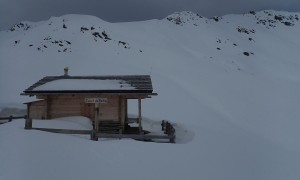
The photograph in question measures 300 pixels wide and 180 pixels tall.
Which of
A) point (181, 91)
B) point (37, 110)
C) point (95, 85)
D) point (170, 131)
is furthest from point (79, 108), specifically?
point (181, 91)

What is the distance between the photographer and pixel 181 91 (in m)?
39.0

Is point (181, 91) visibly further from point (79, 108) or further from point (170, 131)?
point (170, 131)

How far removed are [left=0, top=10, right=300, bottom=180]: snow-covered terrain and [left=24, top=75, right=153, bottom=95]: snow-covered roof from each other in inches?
138

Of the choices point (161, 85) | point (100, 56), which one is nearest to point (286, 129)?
point (161, 85)

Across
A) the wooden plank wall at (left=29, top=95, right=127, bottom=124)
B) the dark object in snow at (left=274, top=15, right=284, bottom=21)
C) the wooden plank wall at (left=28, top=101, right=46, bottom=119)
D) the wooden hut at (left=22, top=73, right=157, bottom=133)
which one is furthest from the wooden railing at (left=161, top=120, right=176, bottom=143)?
the dark object in snow at (left=274, top=15, right=284, bottom=21)

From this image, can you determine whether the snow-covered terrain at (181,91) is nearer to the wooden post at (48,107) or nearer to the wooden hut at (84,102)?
the wooden hut at (84,102)

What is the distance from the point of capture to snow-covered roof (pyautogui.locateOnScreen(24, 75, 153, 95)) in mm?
17375

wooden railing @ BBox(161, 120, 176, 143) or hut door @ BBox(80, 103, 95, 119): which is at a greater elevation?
hut door @ BBox(80, 103, 95, 119)

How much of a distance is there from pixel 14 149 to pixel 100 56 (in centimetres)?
4389

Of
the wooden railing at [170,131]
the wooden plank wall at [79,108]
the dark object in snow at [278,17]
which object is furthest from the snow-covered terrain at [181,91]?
the wooden plank wall at [79,108]

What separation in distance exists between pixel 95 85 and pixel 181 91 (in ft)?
71.4

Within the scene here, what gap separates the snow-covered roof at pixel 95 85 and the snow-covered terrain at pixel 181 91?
3.51m

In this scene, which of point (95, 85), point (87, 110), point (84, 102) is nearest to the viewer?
point (95, 85)

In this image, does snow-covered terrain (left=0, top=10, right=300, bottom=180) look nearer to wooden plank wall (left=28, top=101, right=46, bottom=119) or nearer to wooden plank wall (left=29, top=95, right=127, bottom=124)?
wooden plank wall (left=29, top=95, right=127, bottom=124)
